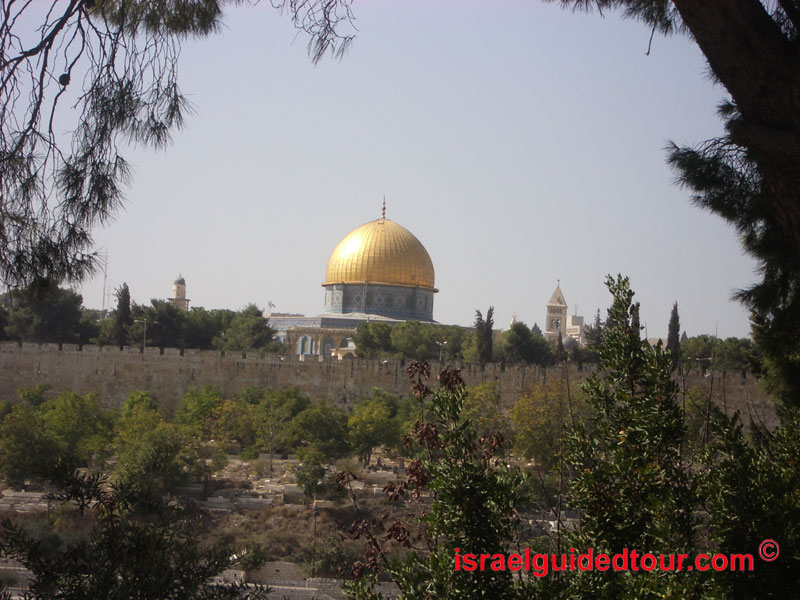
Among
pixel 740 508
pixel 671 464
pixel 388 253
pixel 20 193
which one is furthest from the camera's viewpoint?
pixel 388 253

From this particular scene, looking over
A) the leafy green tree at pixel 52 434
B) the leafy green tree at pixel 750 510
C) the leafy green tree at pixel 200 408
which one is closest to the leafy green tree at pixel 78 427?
the leafy green tree at pixel 52 434

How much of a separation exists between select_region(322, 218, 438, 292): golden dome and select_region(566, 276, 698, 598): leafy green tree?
107ft

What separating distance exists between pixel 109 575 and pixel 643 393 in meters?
2.07

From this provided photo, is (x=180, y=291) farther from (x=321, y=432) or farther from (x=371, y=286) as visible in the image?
(x=321, y=432)

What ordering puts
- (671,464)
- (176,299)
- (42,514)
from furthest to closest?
(176,299), (42,514), (671,464)

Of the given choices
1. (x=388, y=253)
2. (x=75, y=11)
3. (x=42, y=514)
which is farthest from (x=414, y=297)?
(x=75, y=11)

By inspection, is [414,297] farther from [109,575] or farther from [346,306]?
[109,575]

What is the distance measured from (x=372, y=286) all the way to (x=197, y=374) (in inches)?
530

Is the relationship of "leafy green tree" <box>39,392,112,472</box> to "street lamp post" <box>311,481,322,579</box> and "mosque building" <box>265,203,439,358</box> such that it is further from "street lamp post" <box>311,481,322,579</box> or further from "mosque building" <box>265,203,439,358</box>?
"mosque building" <box>265,203,439,358</box>

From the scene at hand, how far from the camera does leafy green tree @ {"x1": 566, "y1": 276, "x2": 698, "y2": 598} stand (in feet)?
10.6

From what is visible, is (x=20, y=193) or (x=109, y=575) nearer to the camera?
(x=109, y=575)

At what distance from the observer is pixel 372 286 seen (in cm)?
3650

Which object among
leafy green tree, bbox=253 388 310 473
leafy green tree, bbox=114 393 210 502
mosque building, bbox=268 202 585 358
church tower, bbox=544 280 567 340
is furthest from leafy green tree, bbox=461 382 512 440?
church tower, bbox=544 280 567 340

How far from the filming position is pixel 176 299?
44.8m
